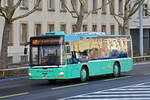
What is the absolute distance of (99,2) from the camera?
59250mm

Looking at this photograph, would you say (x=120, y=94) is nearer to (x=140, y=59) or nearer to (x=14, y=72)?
(x=14, y=72)

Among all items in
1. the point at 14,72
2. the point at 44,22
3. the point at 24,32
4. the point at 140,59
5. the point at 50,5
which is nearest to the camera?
the point at 14,72

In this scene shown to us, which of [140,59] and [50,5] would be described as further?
[50,5]

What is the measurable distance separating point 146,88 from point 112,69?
7.51 metres

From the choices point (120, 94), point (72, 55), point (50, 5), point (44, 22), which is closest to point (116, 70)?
point (72, 55)

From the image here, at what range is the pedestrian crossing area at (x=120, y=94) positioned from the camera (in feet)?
54.7

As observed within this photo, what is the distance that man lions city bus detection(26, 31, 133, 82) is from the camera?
22848 millimetres

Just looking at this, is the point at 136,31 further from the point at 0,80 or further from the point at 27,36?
the point at 0,80

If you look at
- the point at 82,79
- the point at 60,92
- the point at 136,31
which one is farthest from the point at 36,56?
the point at 136,31

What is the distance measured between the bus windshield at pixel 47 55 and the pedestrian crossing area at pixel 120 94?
12.8 ft

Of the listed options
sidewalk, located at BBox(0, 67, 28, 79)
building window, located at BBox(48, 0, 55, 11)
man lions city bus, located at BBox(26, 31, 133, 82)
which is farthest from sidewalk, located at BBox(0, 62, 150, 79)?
building window, located at BBox(48, 0, 55, 11)

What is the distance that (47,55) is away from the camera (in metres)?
23.0

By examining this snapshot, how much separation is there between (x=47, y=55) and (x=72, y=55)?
1.34 meters

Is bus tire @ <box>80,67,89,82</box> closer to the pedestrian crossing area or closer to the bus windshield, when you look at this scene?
the bus windshield
